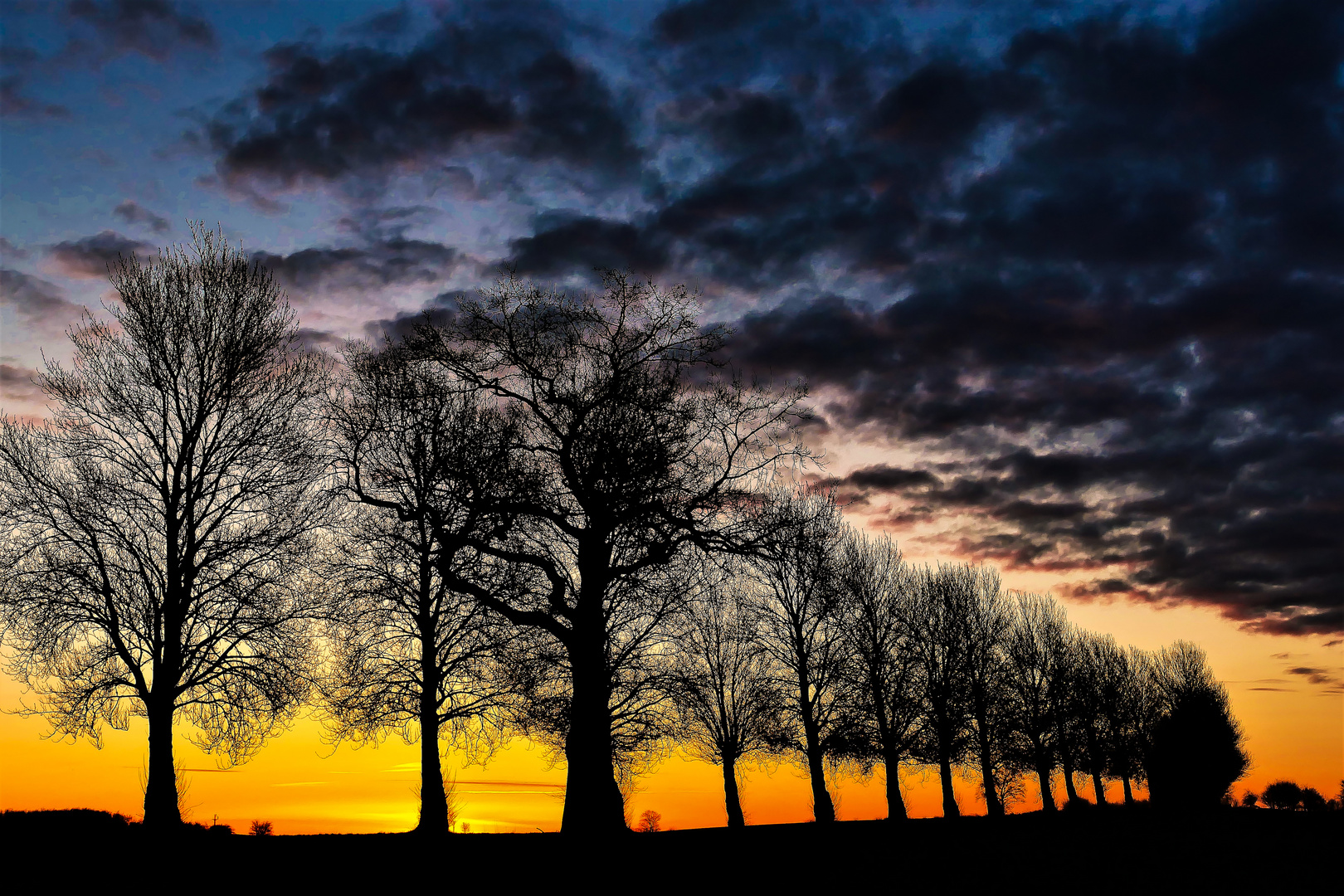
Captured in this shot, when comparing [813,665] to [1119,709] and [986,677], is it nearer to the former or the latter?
[986,677]

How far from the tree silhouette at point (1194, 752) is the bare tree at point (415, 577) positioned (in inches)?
2228

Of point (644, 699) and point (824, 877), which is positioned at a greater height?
point (644, 699)

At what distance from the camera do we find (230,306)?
77.6ft

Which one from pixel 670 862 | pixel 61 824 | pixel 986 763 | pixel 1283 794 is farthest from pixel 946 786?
pixel 1283 794

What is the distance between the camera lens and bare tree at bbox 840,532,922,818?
133 ft

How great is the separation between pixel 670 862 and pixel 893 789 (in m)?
27.1

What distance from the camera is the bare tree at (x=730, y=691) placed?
40.8 m

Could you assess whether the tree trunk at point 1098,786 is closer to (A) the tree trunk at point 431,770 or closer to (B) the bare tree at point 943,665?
(B) the bare tree at point 943,665

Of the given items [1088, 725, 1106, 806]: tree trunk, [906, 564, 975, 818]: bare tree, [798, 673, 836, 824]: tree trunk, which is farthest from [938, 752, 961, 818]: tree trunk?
[1088, 725, 1106, 806]: tree trunk

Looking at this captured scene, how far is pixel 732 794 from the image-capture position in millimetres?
41562

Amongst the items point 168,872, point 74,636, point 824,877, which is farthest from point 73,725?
point 824,877

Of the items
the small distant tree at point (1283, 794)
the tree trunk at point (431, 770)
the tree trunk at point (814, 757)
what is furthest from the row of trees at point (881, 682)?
the small distant tree at point (1283, 794)

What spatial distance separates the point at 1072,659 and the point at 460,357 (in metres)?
54.0

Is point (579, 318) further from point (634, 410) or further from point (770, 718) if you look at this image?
point (770, 718)
